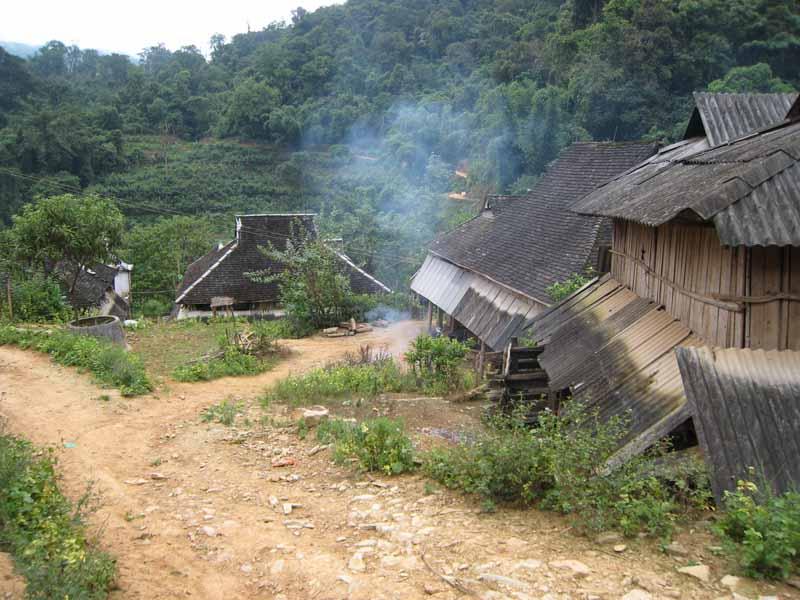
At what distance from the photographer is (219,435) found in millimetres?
9664

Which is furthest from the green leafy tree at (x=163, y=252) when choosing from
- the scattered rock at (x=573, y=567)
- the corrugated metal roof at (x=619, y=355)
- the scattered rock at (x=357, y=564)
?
the scattered rock at (x=573, y=567)

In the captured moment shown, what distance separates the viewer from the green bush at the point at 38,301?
17.4 metres

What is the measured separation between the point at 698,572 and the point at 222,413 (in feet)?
25.4

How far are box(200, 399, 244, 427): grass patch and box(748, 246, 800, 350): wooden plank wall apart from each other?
731 cm

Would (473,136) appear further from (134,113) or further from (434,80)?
(134,113)

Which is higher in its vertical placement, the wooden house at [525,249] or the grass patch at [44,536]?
the wooden house at [525,249]

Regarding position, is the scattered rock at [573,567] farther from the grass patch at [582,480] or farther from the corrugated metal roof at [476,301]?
the corrugated metal roof at [476,301]

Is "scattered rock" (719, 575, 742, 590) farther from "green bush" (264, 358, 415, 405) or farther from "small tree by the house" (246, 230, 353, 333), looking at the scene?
"small tree by the house" (246, 230, 353, 333)

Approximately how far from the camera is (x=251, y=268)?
27188 millimetres

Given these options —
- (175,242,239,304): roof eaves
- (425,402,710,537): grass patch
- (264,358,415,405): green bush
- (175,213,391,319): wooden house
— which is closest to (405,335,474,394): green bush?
(264,358,415,405): green bush

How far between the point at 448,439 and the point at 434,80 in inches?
2131

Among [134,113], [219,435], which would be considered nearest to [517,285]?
[219,435]

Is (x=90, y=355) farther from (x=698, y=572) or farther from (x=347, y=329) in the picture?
(x=698, y=572)

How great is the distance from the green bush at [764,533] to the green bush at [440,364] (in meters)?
8.30
